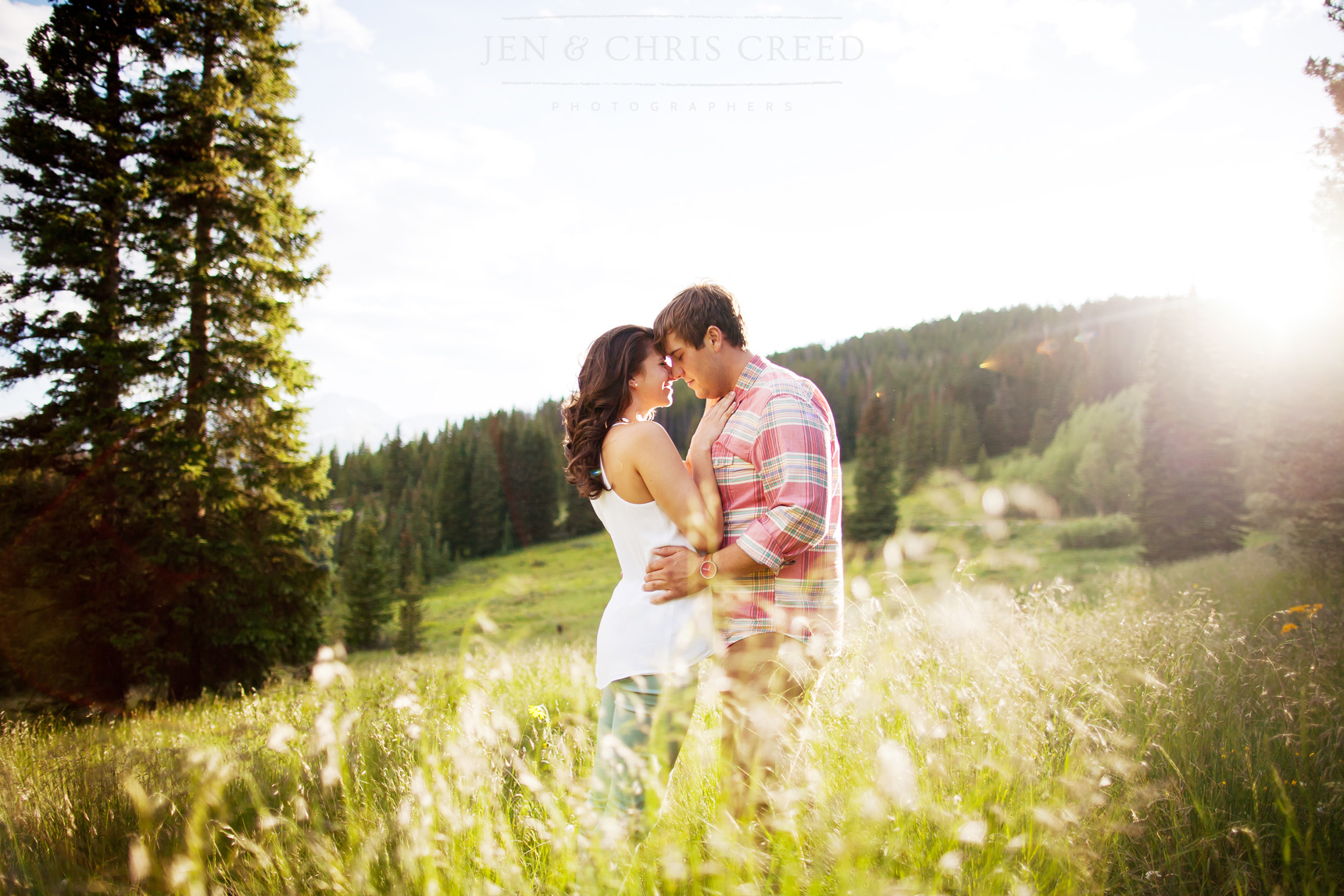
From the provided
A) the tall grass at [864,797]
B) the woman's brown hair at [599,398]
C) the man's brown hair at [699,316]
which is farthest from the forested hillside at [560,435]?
the man's brown hair at [699,316]

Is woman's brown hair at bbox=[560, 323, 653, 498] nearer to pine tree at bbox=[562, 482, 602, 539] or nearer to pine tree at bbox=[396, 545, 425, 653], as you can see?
pine tree at bbox=[396, 545, 425, 653]

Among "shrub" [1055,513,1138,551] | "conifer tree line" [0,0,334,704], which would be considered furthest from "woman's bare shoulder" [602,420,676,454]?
"shrub" [1055,513,1138,551]

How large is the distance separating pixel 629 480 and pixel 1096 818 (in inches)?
81.5

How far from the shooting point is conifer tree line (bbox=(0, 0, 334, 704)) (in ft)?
33.4

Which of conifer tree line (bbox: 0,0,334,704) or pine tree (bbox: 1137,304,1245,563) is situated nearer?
conifer tree line (bbox: 0,0,334,704)

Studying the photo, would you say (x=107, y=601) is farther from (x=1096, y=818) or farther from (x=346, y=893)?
(x=1096, y=818)

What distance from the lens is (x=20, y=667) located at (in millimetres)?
9906

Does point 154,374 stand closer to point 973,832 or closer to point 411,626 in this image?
point 973,832

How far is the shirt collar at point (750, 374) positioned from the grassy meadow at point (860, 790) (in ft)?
4.69

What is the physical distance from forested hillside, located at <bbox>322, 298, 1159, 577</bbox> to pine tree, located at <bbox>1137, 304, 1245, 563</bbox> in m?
36.6

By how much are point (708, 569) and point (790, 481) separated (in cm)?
49

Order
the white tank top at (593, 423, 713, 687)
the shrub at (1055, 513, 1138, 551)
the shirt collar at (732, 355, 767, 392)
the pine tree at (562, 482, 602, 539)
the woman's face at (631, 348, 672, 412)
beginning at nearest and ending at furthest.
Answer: the white tank top at (593, 423, 713, 687), the woman's face at (631, 348, 672, 412), the shirt collar at (732, 355, 767, 392), the shrub at (1055, 513, 1138, 551), the pine tree at (562, 482, 602, 539)

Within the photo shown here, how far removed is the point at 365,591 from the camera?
129 feet

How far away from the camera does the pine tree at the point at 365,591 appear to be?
38.6 meters
